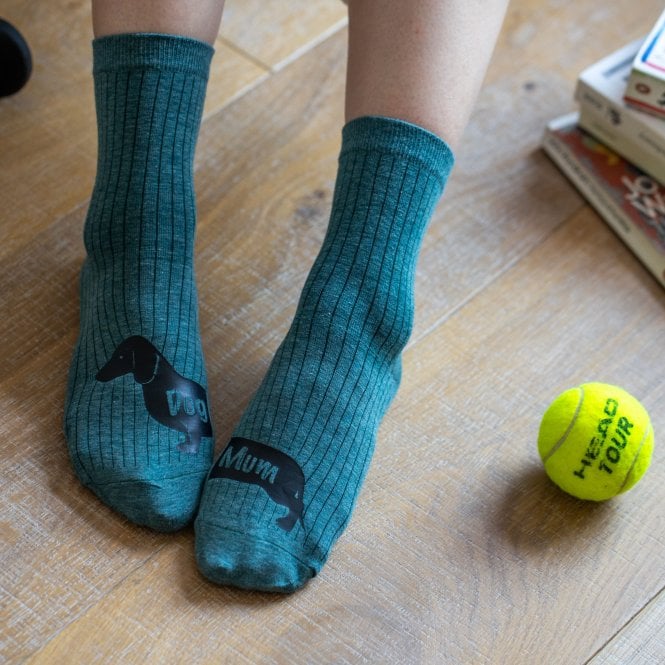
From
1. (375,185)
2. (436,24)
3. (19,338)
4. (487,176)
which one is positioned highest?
(436,24)

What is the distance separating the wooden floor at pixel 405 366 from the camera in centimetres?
81

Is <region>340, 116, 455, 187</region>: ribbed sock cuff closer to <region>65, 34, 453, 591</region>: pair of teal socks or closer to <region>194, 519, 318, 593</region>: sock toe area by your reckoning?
<region>65, 34, 453, 591</region>: pair of teal socks

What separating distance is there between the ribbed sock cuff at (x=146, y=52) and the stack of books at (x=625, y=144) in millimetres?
508

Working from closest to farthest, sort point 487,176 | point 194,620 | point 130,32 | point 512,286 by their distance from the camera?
point 194,620 → point 130,32 → point 512,286 → point 487,176

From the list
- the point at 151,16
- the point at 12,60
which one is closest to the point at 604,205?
the point at 151,16

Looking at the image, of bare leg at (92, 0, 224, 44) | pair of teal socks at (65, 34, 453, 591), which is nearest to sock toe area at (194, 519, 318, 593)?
pair of teal socks at (65, 34, 453, 591)

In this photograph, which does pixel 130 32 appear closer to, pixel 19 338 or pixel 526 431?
pixel 19 338

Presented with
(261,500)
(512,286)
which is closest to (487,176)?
(512,286)

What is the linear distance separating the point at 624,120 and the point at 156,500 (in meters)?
0.72

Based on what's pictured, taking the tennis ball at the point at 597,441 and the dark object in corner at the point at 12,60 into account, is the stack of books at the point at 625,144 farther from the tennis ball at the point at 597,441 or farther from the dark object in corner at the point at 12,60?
the dark object in corner at the point at 12,60

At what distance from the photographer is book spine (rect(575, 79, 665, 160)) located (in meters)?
1.14

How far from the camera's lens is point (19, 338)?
99cm

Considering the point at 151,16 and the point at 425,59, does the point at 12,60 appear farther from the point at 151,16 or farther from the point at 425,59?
the point at 425,59

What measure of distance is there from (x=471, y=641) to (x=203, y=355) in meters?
0.37
